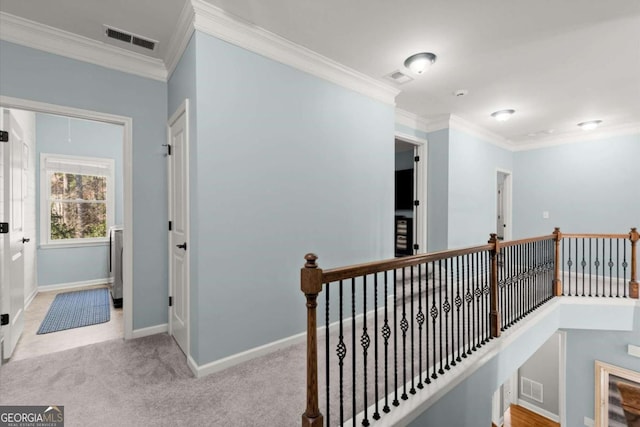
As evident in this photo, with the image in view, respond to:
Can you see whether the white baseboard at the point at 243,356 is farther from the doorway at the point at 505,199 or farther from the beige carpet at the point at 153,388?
the doorway at the point at 505,199

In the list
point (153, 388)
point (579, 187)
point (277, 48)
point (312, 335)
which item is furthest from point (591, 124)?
point (153, 388)

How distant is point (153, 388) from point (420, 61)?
3.47 m

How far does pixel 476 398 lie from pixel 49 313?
4761mm

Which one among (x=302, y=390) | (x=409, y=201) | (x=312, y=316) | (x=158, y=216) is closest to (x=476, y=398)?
(x=302, y=390)

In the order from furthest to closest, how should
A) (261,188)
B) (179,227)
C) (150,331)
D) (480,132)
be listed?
(480,132) < (150,331) < (179,227) < (261,188)

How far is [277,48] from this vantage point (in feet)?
8.39

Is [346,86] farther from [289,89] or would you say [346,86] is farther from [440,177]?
[440,177]

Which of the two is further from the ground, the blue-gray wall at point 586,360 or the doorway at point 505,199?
the doorway at point 505,199

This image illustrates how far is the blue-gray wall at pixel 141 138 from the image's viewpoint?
249 cm

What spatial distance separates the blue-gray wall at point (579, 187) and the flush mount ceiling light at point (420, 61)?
4.18 m

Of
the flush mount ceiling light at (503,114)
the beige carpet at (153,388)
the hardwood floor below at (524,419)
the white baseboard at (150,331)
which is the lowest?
the hardwood floor below at (524,419)

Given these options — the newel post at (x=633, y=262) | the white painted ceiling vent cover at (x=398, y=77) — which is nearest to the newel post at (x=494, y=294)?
the white painted ceiling vent cover at (x=398, y=77)

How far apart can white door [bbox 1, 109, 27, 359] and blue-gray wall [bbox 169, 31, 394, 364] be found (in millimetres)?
1407

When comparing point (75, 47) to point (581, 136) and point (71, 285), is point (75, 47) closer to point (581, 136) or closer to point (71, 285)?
point (71, 285)
